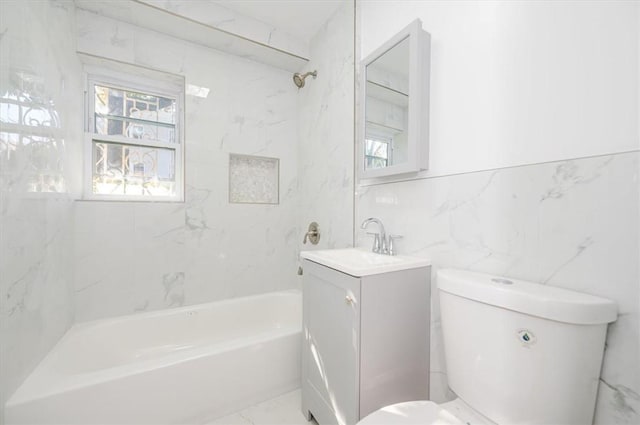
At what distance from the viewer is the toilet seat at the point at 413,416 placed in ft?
2.38

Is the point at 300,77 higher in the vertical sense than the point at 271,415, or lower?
higher

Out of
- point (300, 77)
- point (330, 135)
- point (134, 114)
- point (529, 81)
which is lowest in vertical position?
point (529, 81)

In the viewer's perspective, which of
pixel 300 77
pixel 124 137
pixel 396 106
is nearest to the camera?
pixel 396 106

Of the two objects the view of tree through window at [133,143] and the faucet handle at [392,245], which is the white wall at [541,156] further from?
the view of tree through window at [133,143]

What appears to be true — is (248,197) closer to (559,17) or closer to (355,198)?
(355,198)

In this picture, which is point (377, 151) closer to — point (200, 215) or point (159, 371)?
point (200, 215)

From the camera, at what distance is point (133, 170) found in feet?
6.11

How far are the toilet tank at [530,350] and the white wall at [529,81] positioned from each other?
430 mm

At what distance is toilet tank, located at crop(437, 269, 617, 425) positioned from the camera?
2.06 feet

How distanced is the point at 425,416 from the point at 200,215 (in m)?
1.79

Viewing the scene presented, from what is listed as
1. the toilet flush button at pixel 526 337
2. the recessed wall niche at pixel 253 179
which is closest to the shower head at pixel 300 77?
the recessed wall niche at pixel 253 179

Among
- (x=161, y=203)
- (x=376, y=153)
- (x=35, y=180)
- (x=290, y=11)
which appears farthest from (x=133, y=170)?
(x=376, y=153)

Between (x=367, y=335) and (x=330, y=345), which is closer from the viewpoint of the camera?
(x=367, y=335)

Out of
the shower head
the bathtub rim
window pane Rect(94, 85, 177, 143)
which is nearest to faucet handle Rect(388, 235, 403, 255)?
the bathtub rim
